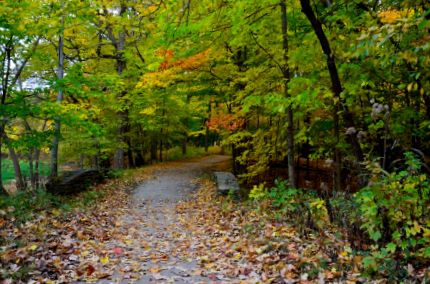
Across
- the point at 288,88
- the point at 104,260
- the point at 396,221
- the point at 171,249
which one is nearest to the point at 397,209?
the point at 396,221

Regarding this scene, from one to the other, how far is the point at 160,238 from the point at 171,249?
1.13 m

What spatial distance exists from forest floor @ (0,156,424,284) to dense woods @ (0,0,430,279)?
518 mm

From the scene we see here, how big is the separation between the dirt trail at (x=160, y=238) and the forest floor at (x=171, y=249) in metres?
0.02

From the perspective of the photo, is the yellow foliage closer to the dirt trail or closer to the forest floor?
the forest floor

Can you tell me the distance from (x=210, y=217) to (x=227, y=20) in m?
5.04

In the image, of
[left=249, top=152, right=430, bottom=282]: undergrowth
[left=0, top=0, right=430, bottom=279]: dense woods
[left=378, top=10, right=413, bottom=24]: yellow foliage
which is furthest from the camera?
[left=0, top=0, right=430, bottom=279]: dense woods

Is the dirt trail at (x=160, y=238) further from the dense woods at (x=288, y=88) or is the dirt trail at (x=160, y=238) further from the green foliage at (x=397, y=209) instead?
the green foliage at (x=397, y=209)

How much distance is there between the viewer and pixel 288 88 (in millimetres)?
9734

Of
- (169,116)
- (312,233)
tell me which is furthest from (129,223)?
(169,116)

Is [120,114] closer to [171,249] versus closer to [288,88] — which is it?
[288,88]

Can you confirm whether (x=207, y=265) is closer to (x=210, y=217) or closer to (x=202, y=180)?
(x=210, y=217)

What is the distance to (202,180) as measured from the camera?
18.0 metres

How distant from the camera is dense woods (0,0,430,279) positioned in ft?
15.4

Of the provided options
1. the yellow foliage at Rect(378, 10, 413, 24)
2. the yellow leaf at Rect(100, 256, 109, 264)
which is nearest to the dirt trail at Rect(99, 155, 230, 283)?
the yellow leaf at Rect(100, 256, 109, 264)
